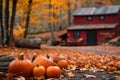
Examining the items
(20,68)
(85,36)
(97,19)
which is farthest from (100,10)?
(20,68)

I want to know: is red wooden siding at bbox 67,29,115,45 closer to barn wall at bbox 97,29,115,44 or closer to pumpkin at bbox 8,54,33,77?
barn wall at bbox 97,29,115,44

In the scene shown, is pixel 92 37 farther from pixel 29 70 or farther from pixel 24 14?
pixel 29 70

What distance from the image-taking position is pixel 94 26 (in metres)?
53.0

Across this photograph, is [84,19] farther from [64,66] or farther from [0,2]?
[64,66]

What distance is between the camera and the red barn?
51312 millimetres

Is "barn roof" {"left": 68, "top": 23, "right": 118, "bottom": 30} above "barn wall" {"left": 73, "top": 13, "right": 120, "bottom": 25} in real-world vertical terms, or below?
below

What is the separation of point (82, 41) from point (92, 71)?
44.6 m

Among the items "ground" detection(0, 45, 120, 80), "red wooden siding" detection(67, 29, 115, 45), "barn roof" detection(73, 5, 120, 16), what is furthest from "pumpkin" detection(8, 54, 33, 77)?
"barn roof" detection(73, 5, 120, 16)

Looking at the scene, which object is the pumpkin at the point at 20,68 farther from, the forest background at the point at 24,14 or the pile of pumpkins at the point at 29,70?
the forest background at the point at 24,14

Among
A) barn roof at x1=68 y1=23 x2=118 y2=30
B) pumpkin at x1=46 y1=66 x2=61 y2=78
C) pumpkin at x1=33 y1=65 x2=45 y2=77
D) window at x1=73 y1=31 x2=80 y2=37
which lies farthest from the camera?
window at x1=73 y1=31 x2=80 y2=37

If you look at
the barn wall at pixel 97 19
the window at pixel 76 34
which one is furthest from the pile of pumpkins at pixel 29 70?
the barn wall at pixel 97 19

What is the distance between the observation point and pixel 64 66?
845 cm

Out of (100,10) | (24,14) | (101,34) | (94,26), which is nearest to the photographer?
(24,14)

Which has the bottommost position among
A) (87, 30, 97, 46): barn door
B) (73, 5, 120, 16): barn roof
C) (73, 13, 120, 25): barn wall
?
(87, 30, 97, 46): barn door
